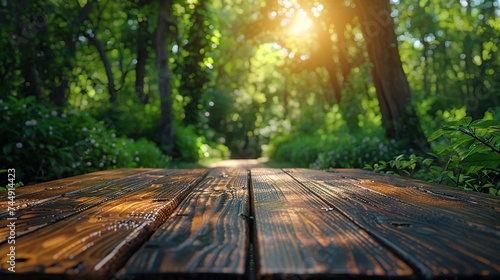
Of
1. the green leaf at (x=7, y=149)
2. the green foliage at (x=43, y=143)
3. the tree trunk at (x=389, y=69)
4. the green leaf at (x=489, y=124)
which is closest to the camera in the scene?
the green leaf at (x=489, y=124)

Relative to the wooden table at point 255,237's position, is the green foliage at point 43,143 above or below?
above

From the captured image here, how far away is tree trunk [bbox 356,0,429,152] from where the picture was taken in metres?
6.66

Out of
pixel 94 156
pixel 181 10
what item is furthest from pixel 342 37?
pixel 94 156

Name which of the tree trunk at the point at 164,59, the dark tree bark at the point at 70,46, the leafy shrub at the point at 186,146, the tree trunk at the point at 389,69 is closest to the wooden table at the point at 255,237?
the tree trunk at the point at 389,69

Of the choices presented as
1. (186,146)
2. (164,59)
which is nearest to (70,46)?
(164,59)

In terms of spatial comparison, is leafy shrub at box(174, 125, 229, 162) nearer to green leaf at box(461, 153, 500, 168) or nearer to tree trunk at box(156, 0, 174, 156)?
tree trunk at box(156, 0, 174, 156)

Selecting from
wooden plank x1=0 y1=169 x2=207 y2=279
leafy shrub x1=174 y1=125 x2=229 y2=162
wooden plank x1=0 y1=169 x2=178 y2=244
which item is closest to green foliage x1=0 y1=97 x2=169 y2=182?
wooden plank x1=0 y1=169 x2=178 y2=244

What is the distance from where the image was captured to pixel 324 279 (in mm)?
809

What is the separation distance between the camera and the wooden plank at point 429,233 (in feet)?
2.82

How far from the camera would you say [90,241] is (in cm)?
106

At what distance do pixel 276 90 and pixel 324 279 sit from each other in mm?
39309

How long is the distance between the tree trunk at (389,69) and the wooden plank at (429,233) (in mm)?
5372

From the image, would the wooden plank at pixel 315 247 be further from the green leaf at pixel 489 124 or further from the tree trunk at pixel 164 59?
the tree trunk at pixel 164 59

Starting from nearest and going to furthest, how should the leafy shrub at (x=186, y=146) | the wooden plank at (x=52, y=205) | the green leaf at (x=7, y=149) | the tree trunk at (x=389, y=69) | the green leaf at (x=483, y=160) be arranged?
the wooden plank at (x=52, y=205)
the green leaf at (x=483, y=160)
the green leaf at (x=7, y=149)
the tree trunk at (x=389, y=69)
the leafy shrub at (x=186, y=146)
